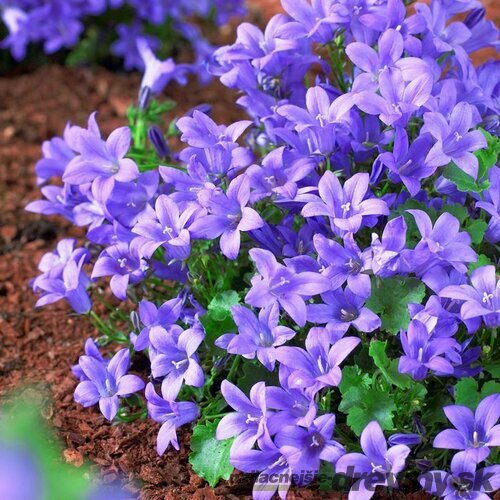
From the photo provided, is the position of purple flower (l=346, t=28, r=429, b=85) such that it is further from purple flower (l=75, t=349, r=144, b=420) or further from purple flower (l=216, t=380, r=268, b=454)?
purple flower (l=75, t=349, r=144, b=420)

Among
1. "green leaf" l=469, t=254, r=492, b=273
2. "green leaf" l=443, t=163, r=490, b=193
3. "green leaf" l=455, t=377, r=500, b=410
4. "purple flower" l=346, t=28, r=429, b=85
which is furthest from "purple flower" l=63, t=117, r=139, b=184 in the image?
"green leaf" l=455, t=377, r=500, b=410

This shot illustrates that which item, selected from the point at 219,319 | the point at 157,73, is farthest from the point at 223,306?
the point at 157,73

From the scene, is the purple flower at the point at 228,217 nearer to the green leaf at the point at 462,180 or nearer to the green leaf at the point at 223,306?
the green leaf at the point at 223,306

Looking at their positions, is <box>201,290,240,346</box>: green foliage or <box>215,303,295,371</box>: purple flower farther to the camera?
<box>201,290,240,346</box>: green foliage

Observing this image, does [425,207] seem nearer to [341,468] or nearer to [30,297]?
[341,468]

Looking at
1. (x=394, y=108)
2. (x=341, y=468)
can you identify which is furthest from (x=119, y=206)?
(x=341, y=468)

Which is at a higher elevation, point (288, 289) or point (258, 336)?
point (288, 289)

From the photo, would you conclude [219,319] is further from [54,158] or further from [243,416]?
[54,158]
